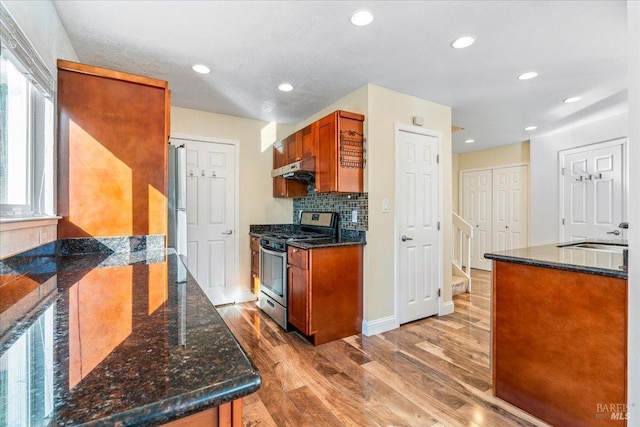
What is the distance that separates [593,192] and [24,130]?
237 inches

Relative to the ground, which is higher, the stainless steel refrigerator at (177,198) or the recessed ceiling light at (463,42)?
the recessed ceiling light at (463,42)

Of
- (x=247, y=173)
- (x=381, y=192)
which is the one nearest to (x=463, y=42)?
(x=381, y=192)

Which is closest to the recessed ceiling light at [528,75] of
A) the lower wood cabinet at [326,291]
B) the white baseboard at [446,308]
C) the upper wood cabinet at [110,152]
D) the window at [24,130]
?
the lower wood cabinet at [326,291]

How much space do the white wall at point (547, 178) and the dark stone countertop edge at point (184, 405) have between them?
18.0 ft

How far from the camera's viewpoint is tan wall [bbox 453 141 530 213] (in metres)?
5.20

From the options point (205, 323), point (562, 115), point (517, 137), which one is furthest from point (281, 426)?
point (517, 137)

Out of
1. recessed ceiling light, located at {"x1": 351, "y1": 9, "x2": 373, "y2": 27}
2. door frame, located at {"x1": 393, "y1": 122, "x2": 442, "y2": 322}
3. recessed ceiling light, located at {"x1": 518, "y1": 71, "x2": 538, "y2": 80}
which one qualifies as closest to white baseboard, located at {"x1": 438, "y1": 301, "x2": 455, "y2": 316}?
door frame, located at {"x1": 393, "y1": 122, "x2": 442, "y2": 322}

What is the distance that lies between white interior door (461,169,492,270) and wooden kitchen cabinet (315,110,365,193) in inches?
162

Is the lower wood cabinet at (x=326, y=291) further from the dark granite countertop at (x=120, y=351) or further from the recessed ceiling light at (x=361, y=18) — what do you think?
the recessed ceiling light at (x=361, y=18)

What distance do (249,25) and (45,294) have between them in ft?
6.09

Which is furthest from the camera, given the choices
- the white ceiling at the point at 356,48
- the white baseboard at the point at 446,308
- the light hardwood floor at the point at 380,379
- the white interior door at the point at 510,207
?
the white interior door at the point at 510,207

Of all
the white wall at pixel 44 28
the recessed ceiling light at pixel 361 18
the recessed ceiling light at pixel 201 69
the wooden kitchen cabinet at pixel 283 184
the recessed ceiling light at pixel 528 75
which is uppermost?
the recessed ceiling light at pixel 528 75

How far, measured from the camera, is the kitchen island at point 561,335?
136 cm

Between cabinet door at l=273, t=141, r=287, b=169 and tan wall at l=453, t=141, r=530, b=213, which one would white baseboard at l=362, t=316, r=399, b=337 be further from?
tan wall at l=453, t=141, r=530, b=213
